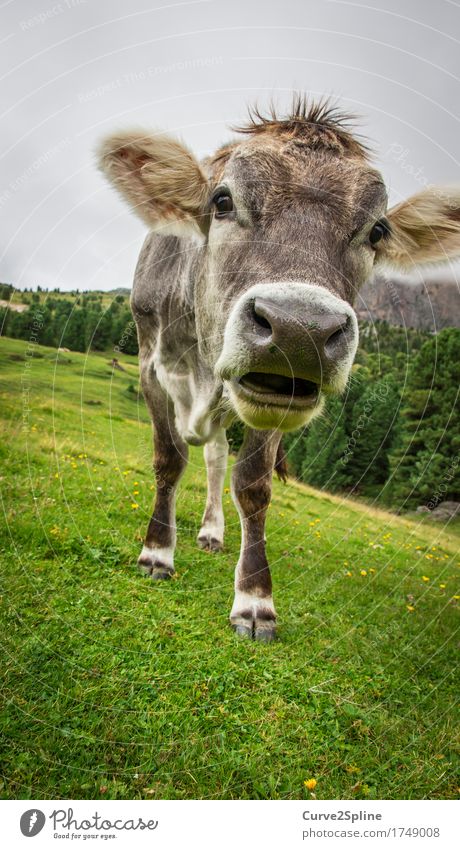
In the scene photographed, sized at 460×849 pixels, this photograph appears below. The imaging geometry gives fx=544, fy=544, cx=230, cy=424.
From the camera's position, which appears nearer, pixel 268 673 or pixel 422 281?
pixel 268 673

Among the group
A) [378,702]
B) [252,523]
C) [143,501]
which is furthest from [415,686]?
[143,501]

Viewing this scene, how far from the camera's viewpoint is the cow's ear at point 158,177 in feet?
16.0

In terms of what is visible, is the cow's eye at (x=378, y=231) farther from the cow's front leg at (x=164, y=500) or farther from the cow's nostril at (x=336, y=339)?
the cow's front leg at (x=164, y=500)

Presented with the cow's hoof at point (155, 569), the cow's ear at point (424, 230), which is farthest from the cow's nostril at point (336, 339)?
the cow's hoof at point (155, 569)

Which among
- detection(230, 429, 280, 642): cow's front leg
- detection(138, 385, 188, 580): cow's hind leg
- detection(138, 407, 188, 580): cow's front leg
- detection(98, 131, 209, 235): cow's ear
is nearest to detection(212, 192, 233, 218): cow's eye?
detection(98, 131, 209, 235): cow's ear

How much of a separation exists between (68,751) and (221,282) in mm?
3449

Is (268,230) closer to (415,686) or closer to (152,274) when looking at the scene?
(152,274)

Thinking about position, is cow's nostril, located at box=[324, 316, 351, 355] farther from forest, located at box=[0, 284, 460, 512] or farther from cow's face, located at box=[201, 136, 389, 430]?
forest, located at box=[0, 284, 460, 512]

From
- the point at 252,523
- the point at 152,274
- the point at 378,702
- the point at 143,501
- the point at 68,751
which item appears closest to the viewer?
the point at 68,751

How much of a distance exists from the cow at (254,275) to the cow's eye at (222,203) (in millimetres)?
12

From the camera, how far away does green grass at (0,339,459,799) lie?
131 inches

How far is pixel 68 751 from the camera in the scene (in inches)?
127

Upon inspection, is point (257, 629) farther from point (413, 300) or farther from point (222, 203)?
point (413, 300)

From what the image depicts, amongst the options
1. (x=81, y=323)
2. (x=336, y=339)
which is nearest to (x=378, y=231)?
(x=336, y=339)
